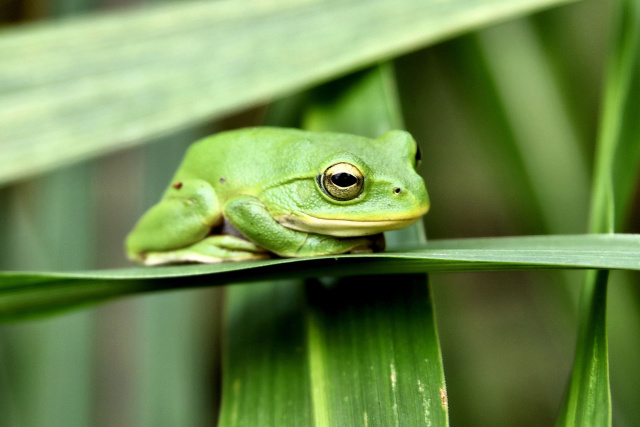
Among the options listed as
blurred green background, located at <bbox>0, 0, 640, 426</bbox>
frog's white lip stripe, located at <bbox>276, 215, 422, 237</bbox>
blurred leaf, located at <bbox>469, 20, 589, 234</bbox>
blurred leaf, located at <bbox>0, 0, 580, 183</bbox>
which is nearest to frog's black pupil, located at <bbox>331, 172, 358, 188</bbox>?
frog's white lip stripe, located at <bbox>276, 215, 422, 237</bbox>

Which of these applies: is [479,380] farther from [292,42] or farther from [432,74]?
[292,42]

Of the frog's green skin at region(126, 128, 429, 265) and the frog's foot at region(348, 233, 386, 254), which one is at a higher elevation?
the frog's green skin at region(126, 128, 429, 265)

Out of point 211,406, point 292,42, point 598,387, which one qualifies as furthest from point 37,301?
point 211,406

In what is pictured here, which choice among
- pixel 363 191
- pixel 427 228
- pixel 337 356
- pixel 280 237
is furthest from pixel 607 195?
pixel 427 228

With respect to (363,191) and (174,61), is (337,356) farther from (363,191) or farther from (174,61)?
(174,61)

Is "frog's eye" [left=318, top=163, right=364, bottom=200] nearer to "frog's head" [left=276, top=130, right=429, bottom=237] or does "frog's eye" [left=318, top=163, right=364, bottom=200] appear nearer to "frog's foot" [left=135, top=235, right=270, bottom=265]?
"frog's head" [left=276, top=130, right=429, bottom=237]

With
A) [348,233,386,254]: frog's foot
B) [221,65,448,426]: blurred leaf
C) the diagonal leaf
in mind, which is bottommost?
[221,65,448,426]: blurred leaf
